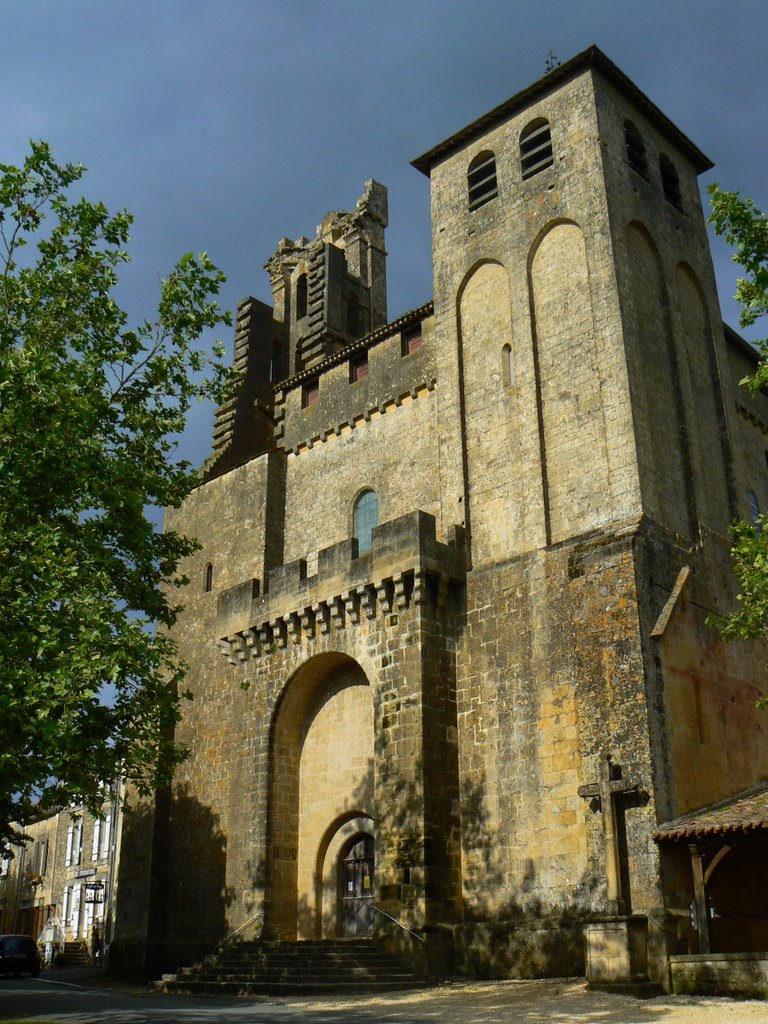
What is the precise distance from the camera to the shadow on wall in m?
22.1

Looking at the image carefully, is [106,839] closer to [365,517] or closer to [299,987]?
[365,517]

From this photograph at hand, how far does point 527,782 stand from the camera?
1706 cm

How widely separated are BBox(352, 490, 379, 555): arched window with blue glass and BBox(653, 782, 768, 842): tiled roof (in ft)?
30.8

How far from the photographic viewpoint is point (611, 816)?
15.3 metres

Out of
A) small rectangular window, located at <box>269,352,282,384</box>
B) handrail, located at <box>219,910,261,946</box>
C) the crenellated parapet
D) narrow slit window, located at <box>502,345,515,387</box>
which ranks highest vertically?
small rectangular window, located at <box>269,352,282,384</box>

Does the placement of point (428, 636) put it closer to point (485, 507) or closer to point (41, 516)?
point (485, 507)

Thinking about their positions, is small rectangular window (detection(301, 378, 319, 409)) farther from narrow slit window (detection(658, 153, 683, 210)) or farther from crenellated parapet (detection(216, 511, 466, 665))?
narrow slit window (detection(658, 153, 683, 210))

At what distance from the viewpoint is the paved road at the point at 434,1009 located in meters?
12.0

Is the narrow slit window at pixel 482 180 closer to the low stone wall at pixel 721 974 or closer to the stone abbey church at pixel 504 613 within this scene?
the stone abbey church at pixel 504 613

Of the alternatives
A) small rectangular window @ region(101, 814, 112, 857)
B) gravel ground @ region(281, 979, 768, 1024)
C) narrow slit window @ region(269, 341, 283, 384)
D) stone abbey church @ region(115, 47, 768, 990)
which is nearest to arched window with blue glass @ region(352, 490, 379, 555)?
stone abbey church @ region(115, 47, 768, 990)

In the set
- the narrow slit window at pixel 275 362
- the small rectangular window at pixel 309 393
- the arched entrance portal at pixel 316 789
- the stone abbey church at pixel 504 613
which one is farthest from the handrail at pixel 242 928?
the narrow slit window at pixel 275 362

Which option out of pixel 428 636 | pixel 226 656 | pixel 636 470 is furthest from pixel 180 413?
pixel 226 656

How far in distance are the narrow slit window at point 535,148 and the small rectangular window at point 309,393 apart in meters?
7.10

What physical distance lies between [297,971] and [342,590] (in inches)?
269
